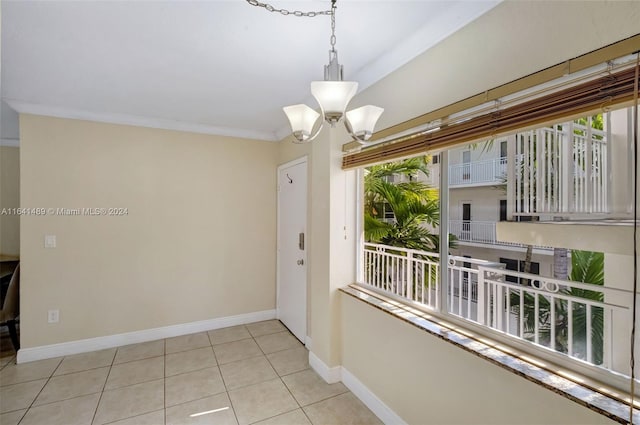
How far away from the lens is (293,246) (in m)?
3.42

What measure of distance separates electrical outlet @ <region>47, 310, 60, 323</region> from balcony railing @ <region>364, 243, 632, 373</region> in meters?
3.31

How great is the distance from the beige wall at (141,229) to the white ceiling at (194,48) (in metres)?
0.50

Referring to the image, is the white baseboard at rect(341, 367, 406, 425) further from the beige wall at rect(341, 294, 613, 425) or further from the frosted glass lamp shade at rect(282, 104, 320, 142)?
the frosted glass lamp shade at rect(282, 104, 320, 142)

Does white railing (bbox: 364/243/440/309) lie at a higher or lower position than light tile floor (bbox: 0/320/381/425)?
higher

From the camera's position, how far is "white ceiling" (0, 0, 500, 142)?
4.85ft

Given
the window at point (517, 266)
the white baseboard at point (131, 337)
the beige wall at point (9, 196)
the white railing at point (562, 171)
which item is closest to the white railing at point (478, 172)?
the white railing at point (562, 171)

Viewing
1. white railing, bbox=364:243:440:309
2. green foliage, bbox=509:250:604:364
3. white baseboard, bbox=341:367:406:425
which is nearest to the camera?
green foliage, bbox=509:250:604:364

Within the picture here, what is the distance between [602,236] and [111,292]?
3.82 m

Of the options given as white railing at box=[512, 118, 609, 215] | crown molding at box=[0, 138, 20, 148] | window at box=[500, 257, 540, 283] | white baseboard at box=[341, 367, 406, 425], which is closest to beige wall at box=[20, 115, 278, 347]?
crown molding at box=[0, 138, 20, 148]

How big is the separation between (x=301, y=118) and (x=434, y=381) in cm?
153

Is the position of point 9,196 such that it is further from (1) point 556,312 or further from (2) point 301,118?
(1) point 556,312

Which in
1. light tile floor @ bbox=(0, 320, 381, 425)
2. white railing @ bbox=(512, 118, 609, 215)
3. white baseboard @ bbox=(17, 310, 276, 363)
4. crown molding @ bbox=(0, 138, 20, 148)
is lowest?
light tile floor @ bbox=(0, 320, 381, 425)

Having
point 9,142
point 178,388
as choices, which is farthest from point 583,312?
point 9,142

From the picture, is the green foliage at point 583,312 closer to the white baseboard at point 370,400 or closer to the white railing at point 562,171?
the white railing at point 562,171
